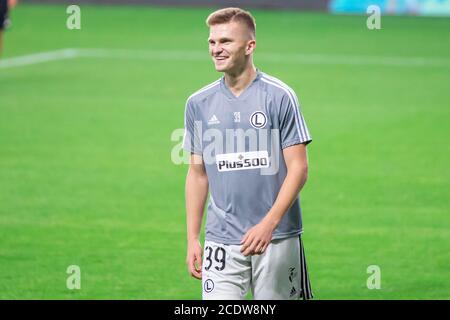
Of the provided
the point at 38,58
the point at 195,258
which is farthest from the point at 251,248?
the point at 38,58

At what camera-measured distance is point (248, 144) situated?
6.45 metres

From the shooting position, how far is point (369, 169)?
14016mm

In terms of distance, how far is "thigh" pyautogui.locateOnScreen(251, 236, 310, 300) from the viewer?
255 inches

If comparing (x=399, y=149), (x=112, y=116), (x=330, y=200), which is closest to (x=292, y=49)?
(x=112, y=116)

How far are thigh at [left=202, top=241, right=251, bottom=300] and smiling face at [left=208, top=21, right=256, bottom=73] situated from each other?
106cm

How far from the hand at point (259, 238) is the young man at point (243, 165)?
0.15 ft

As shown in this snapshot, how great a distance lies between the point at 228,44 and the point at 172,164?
813 cm

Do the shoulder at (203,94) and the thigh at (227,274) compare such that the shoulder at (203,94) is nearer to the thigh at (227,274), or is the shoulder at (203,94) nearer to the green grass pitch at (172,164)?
the thigh at (227,274)

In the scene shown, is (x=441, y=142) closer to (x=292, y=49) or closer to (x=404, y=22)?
(x=292, y=49)

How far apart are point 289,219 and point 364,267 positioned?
380 centimetres

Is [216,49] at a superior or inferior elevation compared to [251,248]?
superior

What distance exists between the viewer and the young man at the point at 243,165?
6375 mm

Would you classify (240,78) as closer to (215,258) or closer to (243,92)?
(243,92)

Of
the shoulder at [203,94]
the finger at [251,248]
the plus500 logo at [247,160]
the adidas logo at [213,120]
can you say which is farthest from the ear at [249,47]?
the finger at [251,248]
